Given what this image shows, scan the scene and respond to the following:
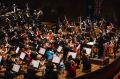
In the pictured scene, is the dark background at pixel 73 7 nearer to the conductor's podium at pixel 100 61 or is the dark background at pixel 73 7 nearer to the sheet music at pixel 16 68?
the conductor's podium at pixel 100 61

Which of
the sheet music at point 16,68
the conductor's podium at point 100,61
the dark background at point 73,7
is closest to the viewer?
the sheet music at point 16,68

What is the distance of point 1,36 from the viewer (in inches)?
851

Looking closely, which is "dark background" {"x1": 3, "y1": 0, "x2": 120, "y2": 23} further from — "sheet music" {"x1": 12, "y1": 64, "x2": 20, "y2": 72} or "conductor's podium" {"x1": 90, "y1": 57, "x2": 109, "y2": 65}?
"sheet music" {"x1": 12, "y1": 64, "x2": 20, "y2": 72}

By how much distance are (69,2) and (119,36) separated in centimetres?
976

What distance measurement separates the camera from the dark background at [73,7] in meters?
29.2

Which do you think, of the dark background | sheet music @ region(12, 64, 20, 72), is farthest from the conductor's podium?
the dark background

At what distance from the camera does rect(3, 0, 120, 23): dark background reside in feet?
95.9

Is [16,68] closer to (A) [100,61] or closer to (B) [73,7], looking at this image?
(A) [100,61]

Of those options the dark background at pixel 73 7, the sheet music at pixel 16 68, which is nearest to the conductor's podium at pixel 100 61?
the sheet music at pixel 16 68

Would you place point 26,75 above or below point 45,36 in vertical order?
below

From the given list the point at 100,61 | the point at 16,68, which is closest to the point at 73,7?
the point at 100,61

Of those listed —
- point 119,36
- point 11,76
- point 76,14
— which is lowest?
point 11,76

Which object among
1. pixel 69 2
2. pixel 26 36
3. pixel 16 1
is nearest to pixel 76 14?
pixel 69 2

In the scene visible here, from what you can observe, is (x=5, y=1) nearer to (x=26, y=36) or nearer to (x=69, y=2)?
(x=69, y=2)
